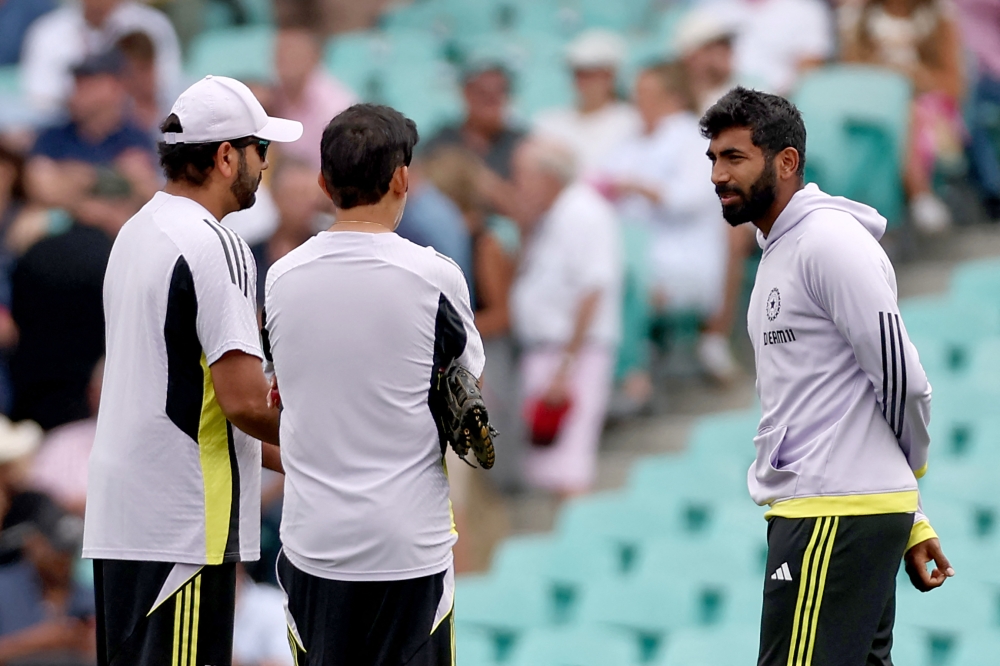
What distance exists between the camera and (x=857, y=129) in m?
7.29

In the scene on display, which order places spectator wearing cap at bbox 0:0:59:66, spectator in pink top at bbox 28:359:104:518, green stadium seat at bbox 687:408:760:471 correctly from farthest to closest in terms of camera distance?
spectator wearing cap at bbox 0:0:59:66 → green stadium seat at bbox 687:408:760:471 → spectator in pink top at bbox 28:359:104:518

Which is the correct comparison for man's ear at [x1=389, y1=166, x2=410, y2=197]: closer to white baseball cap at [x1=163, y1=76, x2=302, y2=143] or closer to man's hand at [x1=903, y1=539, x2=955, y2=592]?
white baseball cap at [x1=163, y1=76, x2=302, y2=143]

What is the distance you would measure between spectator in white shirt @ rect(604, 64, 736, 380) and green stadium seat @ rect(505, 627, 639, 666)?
86.3 inches

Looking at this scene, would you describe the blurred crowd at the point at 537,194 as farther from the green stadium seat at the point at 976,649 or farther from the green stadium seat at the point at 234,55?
the green stadium seat at the point at 976,649

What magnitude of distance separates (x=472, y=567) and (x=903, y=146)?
3054 mm

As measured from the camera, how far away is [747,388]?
292 inches

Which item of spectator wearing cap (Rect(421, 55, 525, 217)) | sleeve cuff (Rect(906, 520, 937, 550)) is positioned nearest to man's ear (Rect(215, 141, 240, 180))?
sleeve cuff (Rect(906, 520, 937, 550))

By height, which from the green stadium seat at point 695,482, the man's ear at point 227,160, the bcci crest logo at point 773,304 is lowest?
the green stadium seat at point 695,482

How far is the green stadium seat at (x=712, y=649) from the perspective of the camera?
16.3ft

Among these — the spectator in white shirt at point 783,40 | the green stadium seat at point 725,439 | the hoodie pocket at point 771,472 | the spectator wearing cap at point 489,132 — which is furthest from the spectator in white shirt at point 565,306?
the hoodie pocket at point 771,472

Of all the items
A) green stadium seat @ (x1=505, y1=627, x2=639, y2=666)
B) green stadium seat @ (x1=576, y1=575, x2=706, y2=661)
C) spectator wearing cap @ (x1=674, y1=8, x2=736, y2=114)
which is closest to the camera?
green stadium seat @ (x1=505, y1=627, x2=639, y2=666)

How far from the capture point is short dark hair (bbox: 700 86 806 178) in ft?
10.2

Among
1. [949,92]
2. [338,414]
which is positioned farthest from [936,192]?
[338,414]

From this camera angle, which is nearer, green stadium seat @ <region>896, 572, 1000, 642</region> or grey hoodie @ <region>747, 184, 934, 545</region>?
grey hoodie @ <region>747, 184, 934, 545</region>
